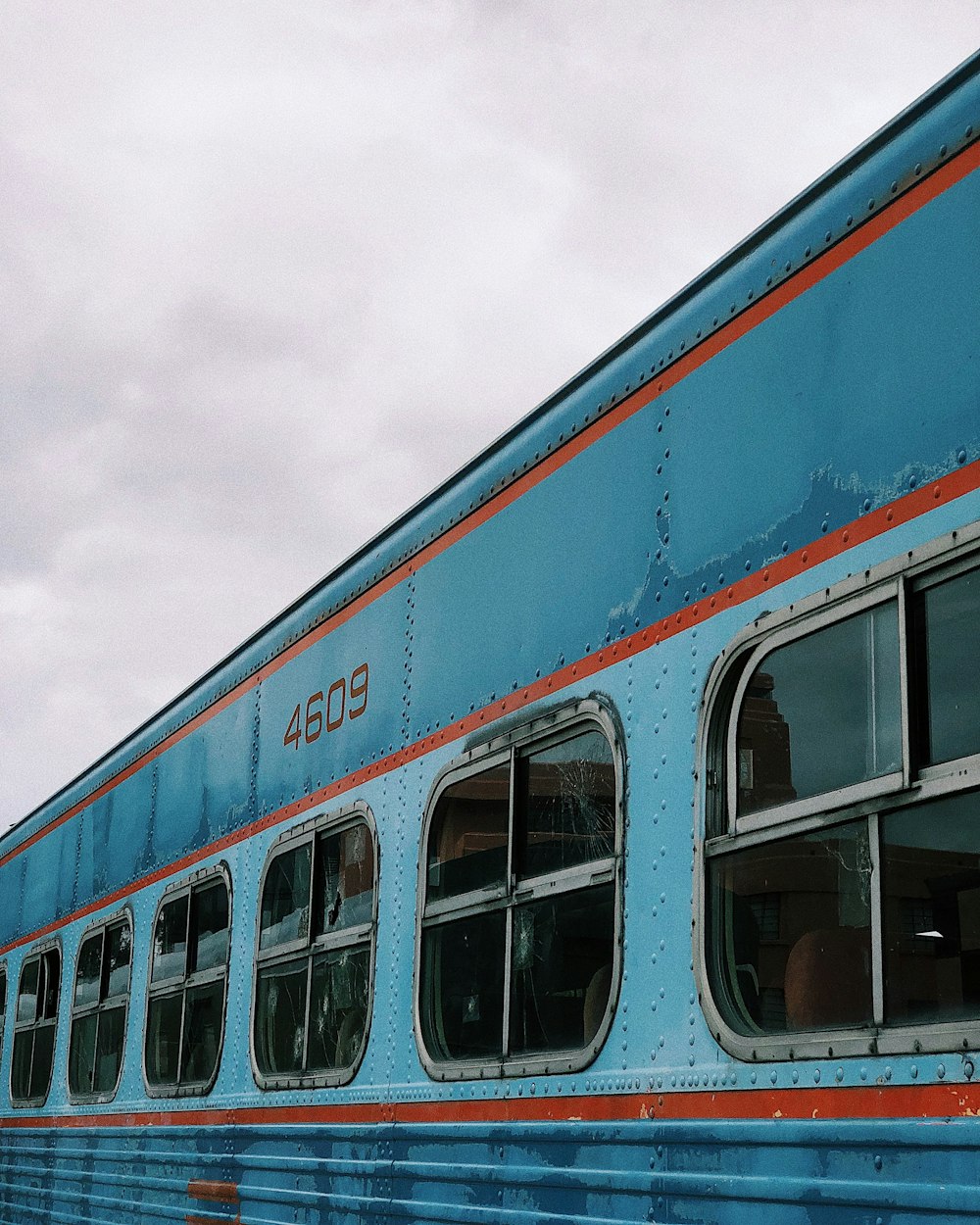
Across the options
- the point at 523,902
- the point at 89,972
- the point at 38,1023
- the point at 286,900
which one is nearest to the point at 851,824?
Result: the point at 523,902

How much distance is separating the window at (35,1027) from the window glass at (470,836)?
4698mm

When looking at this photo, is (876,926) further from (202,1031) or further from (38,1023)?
(38,1023)

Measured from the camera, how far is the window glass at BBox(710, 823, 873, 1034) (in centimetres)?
275

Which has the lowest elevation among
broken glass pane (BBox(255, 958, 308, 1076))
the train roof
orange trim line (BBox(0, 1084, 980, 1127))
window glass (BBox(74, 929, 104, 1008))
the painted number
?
orange trim line (BBox(0, 1084, 980, 1127))

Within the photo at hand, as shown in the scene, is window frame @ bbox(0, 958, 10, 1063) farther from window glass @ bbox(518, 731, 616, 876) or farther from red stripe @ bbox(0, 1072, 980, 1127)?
window glass @ bbox(518, 731, 616, 876)

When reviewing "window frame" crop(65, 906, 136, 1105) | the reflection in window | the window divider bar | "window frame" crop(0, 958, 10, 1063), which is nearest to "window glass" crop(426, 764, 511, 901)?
the reflection in window

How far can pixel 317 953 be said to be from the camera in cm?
502

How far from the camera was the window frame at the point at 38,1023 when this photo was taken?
27.1 ft

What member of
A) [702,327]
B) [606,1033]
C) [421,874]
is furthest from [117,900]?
[702,327]

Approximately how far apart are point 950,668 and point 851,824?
1.12ft

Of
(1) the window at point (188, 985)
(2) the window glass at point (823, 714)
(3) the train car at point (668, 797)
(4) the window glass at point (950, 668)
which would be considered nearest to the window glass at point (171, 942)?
(1) the window at point (188, 985)

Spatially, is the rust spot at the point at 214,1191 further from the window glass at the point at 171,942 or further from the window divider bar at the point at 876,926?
the window divider bar at the point at 876,926

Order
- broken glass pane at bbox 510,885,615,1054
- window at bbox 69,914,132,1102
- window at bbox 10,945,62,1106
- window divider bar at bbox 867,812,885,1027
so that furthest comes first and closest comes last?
window at bbox 10,945,62,1106
window at bbox 69,914,132,1102
broken glass pane at bbox 510,885,615,1054
window divider bar at bbox 867,812,885,1027

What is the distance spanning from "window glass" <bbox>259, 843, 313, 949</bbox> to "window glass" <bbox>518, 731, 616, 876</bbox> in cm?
151
